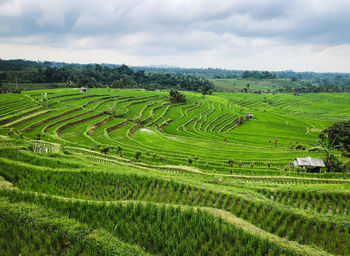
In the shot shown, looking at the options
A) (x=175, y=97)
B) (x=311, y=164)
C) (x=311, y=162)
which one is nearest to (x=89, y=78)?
(x=175, y=97)

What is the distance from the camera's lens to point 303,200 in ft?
46.5

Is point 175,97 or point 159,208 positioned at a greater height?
point 175,97

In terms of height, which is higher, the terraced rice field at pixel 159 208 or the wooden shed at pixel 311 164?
the terraced rice field at pixel 159 208

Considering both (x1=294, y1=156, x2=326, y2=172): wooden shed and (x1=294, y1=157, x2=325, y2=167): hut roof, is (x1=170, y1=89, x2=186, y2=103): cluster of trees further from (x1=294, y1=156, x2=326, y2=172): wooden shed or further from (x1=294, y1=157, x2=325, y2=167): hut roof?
(x1=294, y1=157, x2=325, y2=167): hut roof

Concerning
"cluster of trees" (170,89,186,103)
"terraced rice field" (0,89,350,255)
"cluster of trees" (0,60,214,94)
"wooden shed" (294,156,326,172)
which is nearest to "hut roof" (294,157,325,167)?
"wooden shed" (294,156,326,172)

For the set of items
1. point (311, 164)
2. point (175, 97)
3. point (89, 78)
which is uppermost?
point (89, 78)

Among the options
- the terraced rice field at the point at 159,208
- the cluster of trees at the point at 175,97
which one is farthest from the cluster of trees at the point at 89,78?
the terraced rice field at the point at 159,208

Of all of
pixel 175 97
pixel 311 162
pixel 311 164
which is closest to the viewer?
pixel 311 164

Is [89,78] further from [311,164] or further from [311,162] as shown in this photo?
[311,164]

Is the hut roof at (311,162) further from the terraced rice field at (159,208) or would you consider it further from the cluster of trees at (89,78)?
the cluster of trees at (89,78)

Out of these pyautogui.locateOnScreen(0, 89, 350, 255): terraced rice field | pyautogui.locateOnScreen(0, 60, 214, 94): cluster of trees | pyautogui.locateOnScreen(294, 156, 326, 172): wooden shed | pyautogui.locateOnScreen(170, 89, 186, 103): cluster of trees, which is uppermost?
pyautogui.locateOnScreen(0, 60, 214, 94): cluster of trees

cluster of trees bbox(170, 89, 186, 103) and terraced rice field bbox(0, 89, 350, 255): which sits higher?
cluster of trees bbox(170, 89, 186, 103)

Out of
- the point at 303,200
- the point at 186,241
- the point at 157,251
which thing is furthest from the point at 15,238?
the point at 303,200

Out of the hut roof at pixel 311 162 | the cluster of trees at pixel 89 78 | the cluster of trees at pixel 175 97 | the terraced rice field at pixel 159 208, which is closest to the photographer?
the terraced rice field at pixel 159 208
